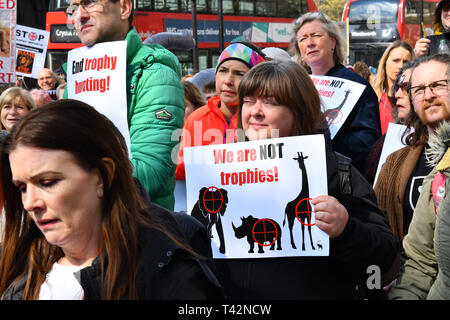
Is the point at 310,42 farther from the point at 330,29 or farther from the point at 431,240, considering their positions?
the point at 431,240

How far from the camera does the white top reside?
5.71 feet

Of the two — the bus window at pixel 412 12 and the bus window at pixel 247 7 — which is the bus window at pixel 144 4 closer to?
the bus window at pixel 247 7

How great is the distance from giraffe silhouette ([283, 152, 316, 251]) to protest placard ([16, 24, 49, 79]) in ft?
22.6

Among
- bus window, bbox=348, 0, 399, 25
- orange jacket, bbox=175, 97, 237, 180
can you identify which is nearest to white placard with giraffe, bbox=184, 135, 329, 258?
orange jacket, bbox=175, 97, 237, 180

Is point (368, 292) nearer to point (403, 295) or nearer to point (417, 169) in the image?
point (403, 295)

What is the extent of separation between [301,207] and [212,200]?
0.39 m

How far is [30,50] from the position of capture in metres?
8.71

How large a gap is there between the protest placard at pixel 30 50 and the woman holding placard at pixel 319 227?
21.8 feet

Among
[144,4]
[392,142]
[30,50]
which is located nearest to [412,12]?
[144,4]

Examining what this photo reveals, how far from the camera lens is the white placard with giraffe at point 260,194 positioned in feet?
7.76

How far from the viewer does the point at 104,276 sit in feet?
5.57

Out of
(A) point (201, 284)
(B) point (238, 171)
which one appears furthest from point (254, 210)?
(A) point (201, 284)

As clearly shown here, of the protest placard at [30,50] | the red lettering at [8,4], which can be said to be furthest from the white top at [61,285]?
the protest placard at [30,50]

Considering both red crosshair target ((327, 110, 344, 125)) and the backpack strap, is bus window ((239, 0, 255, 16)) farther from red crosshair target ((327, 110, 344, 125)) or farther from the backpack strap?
the backpack strap
